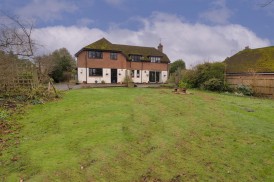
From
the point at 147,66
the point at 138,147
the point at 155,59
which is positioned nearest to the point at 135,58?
the point at 147,66

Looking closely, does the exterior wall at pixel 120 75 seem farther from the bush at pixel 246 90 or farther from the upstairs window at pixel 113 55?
the bush at pixel 246 90

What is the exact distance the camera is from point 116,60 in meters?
43.8

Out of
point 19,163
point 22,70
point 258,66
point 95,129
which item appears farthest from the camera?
point 258,66

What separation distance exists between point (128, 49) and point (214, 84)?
2335 centimetres

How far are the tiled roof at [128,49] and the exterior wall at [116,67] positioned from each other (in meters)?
0.98

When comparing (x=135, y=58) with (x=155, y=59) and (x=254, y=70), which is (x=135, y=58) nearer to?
(x=155, y=59)

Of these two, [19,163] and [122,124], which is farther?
[122,124]

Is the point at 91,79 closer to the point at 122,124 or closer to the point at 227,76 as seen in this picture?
the point at 227,76

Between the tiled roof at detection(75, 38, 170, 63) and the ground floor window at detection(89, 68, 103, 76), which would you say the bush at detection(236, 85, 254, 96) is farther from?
the ground floor window at detection(89, 68, 103, 76)

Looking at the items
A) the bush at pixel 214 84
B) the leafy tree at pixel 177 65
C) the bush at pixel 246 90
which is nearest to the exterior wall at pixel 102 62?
the bush at pixel 214 84

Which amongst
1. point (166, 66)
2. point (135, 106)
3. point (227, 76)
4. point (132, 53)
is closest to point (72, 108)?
point (135, 106)

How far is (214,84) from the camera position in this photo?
2866 cm

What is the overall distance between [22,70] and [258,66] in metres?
26.7

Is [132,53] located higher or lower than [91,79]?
higher
